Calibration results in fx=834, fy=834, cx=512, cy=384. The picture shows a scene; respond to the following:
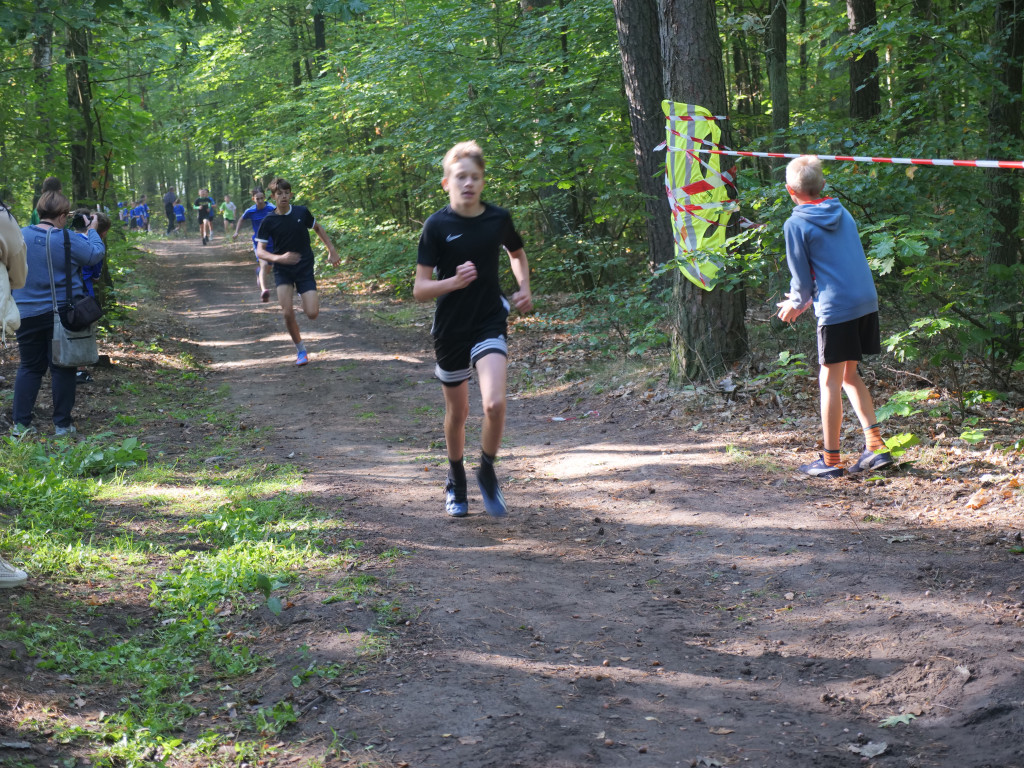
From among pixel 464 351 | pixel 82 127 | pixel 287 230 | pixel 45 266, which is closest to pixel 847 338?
pixel 464 351

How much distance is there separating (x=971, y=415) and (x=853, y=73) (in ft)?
26.0

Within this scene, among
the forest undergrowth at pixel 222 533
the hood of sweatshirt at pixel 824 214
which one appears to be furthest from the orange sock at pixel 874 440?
the hood of sweatshirt at pixel 824 214

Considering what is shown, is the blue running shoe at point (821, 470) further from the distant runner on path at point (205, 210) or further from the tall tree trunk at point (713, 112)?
the distant runner on path at point (205, 210)

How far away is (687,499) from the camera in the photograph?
5723mm

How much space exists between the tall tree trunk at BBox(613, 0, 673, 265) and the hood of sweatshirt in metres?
4.11

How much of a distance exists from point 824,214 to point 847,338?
2.75 ft

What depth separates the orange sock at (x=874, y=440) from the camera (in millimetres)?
5754

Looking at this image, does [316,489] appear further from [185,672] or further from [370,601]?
[185,672]

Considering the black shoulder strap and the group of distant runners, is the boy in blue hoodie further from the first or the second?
the black shoulder strap

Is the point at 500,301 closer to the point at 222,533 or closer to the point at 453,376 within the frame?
the point at 453,376

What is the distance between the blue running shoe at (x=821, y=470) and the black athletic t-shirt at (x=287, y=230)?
697 centimetres

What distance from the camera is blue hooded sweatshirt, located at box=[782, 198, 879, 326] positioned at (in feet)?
18.2

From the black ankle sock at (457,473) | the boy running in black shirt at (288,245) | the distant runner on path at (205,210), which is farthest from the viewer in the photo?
the distant runner on path at (205,210)

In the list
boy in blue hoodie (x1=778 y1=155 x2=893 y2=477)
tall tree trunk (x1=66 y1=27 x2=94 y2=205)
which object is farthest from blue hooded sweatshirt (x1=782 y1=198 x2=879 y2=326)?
tall tree trunk (x1=66 y1=27 x2=94 y2=205)
